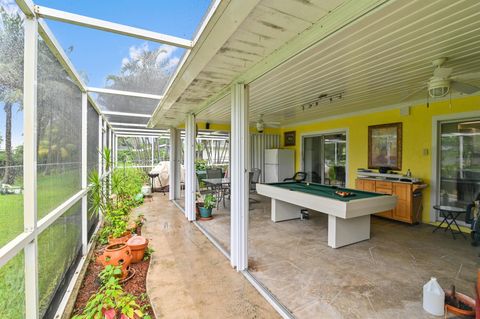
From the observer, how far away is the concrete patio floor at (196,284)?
2166 mm

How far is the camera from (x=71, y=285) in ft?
8.09

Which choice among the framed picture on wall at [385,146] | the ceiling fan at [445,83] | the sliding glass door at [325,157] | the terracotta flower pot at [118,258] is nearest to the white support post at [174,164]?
the sliding glass door at [325,157]

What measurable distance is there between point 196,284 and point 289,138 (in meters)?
7.07

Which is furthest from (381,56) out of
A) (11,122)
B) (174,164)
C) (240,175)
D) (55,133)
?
(174,164)

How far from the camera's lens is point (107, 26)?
1.97 meters

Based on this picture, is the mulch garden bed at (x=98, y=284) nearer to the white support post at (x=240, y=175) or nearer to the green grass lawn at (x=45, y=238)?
the green grass lawn at (x=45, y=238)

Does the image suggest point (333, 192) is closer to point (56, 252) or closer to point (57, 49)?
point (56, 252)

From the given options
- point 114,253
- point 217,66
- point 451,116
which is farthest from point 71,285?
point 451,116

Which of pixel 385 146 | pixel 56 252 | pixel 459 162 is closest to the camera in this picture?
pixel 56 252

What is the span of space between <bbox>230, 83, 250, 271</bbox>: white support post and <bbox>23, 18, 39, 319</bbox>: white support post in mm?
1942

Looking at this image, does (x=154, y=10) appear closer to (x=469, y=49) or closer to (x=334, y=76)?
(x=334, y=76)

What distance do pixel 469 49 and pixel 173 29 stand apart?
329 centimetres

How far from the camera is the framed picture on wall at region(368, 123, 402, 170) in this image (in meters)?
5.26

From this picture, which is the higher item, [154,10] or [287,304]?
[154,10]
